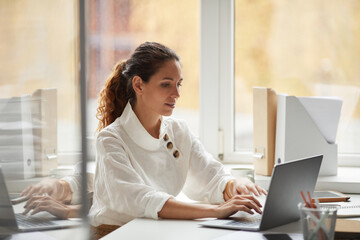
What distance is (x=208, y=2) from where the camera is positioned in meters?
2.51

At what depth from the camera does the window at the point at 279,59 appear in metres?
2.47

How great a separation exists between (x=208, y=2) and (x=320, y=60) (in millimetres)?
634

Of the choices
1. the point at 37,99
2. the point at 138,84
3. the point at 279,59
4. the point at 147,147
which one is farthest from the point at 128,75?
the point at 37,99

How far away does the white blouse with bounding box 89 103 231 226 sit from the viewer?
1.54 meters

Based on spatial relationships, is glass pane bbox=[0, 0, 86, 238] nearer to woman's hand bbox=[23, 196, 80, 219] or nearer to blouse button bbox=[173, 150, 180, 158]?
woman's hand bbox=[23, 196, 80, 219]

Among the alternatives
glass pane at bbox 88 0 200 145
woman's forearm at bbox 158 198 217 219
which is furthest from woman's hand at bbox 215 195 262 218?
glass pane at bbox 88 0 200 145

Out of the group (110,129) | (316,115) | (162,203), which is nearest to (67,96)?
(162,203)

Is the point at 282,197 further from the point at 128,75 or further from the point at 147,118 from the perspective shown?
the point at 128,75

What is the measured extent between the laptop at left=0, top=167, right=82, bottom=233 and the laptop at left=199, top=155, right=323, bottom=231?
35.5 inches

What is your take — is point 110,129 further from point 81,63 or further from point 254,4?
point 81,63

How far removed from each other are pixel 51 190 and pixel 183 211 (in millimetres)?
1076

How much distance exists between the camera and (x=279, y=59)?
99.6 inches

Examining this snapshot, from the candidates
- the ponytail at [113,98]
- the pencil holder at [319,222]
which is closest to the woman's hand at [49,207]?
the pencil holder at [319,222]

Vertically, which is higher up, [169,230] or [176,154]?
[176,154]
